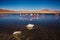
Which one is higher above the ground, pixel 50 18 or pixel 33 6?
pixel 33 6

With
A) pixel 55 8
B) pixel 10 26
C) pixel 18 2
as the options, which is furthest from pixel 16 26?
pixel 55 8

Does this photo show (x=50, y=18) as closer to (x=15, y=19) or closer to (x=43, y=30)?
(x=43, y=30)

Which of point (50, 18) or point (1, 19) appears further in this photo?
point (1, 19)

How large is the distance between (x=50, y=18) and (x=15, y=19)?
529 mm

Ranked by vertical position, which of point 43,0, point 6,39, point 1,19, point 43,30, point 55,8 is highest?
point 43,0

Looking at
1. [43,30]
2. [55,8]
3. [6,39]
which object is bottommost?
[6,39]

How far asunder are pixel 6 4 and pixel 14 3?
0.42 ft

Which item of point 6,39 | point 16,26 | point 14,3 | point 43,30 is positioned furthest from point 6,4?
point 43,30

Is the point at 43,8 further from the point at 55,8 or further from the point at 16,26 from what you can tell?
the point at 16,26

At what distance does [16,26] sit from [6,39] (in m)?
0.25

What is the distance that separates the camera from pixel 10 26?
6.43ft

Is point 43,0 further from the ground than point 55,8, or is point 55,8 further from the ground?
point 43,0

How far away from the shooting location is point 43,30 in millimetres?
1881

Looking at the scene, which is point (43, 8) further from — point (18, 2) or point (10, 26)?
point (10, 26)
